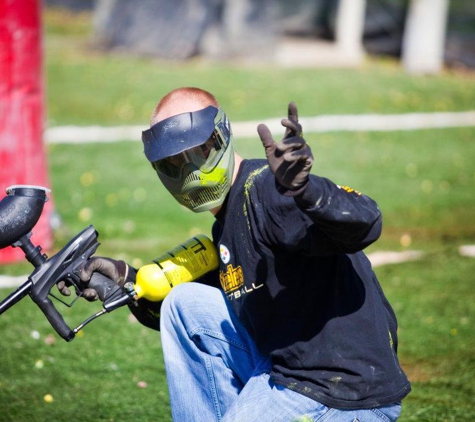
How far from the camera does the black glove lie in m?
2.65

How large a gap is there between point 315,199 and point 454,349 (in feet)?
9.41

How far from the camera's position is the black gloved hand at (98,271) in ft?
10.9

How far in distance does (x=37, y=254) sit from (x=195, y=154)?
697 mm

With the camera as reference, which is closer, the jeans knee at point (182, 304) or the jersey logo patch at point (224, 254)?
the jersey logo patch at point (224, 254)

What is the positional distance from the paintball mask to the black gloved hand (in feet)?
1.43

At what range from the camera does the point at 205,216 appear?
28.1 feet

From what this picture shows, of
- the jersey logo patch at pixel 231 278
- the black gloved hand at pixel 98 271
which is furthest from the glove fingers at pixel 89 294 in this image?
the jersey logo patch at pixel 231 278

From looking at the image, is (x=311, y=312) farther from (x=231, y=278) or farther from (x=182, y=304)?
(x=182, y=304)

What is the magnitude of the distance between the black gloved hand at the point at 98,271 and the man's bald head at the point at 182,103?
0.59 m

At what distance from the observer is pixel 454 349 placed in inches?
205

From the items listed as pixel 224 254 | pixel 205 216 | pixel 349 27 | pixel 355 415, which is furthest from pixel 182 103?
pixel 349 27

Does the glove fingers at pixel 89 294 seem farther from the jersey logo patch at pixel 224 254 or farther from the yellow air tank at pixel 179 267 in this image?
the jersey logo patch at pixel 224 254

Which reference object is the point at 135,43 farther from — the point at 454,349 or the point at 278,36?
the point at 454,349

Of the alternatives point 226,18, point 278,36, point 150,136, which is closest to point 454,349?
point 150,136
